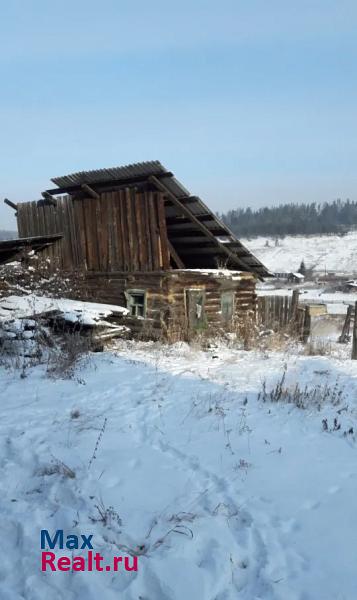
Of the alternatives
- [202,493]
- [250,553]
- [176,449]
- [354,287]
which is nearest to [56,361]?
[176,449]

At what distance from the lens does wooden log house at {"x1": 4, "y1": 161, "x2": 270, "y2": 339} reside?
12172 millimetres

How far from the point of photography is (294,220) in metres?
134

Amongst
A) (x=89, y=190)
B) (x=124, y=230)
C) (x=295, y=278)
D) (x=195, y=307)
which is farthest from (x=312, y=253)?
(x=89, y=190)

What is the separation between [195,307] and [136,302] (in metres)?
2.06

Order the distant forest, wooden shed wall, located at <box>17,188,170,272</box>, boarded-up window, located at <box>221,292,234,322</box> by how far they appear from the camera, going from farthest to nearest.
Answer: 1. the distant forest
2. boarded-up window, located at <box>221,292,234,322</box>
3. wooden shed wall, located at <box>17,188,170,272</box>

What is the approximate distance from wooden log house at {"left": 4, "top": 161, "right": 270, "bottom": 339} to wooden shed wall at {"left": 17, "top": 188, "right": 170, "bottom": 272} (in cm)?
3

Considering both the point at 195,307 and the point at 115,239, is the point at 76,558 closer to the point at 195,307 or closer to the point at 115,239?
the point at 195,307

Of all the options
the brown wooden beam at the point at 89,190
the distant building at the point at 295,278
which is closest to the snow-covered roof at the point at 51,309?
the brown wooden beam at the point at 89,190

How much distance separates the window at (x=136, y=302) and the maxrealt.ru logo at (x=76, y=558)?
1036 centimetres

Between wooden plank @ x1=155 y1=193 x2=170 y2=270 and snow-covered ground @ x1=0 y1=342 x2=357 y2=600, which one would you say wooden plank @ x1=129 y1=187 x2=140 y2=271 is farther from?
snow-covered ground @ x1=0 y1=342 x2=357 y2=600

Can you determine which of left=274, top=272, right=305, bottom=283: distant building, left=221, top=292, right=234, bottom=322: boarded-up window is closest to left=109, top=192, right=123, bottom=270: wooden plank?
left=221, top=292, right=234, bottom=322: boarded-up window

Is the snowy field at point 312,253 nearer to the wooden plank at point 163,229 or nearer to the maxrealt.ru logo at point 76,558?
the wooden plank at point 163,229

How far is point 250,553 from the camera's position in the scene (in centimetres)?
268

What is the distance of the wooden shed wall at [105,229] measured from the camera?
12.3m
